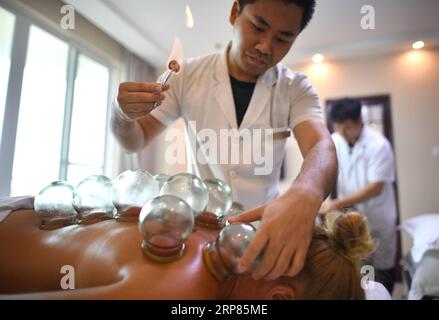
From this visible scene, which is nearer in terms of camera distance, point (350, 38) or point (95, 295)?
point (95, 295)

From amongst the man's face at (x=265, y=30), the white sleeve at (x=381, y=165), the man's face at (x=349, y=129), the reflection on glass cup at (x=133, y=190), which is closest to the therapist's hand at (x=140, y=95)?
the reflection on glass cup at (x=133, y=190)

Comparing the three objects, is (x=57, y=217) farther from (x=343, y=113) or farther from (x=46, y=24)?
(x=343, y=113)

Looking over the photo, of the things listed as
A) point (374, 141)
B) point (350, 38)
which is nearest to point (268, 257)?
point (350, 38)

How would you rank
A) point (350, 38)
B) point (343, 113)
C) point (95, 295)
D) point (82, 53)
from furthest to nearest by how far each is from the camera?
point (343, 113)
point (82, 53)
point (350, 38)
point (95, 295)

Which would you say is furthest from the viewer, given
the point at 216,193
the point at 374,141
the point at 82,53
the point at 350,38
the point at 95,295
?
the point at 374,141

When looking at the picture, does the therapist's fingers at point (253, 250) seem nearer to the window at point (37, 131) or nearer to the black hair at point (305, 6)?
the black hair at point (305, 6)

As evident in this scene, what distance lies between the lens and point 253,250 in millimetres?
348

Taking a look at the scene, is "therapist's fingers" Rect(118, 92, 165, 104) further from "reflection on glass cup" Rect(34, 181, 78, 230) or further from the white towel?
the white towel

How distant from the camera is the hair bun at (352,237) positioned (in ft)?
1.38

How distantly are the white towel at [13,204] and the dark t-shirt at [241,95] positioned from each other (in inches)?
22.9

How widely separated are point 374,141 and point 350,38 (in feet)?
2.55

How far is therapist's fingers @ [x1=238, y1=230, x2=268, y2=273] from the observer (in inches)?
13.7

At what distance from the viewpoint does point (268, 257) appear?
36 centimetres
